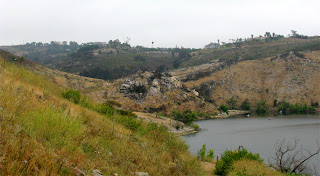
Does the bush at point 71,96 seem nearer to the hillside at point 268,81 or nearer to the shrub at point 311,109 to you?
the hillside at point 268,81

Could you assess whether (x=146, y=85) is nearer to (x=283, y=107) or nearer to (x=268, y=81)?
(x=283, y=107)

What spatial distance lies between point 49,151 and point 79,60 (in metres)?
141

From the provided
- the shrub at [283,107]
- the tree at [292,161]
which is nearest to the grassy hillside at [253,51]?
the shrub at [283,107]

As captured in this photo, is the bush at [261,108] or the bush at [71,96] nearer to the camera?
the bush at [71,96]

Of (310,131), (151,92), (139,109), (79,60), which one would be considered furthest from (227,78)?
(79,60)

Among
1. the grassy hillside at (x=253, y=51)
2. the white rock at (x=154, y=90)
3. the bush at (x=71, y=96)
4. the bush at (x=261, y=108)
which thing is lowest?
the bush at (x=261, y=108)

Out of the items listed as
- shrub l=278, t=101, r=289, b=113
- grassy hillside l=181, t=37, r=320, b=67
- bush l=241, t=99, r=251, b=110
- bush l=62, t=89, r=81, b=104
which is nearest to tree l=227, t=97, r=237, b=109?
bush l=241, t=99, r=251, b=110

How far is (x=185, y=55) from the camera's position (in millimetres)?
171000

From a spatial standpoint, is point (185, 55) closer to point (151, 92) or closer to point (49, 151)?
point (151, 92)

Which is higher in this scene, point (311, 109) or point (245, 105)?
A: point (311, 109)

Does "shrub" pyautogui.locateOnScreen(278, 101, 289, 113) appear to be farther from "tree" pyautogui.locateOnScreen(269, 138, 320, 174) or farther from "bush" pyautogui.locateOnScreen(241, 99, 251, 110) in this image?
"tree" pyautogui.locateOnScreen(269, 138, 320, 174)

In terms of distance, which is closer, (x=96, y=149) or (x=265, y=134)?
(x=96, y=149)

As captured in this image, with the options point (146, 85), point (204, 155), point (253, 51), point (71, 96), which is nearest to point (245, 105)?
point (146, 85)

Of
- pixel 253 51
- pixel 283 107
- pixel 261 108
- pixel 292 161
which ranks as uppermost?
pixel 253 51
